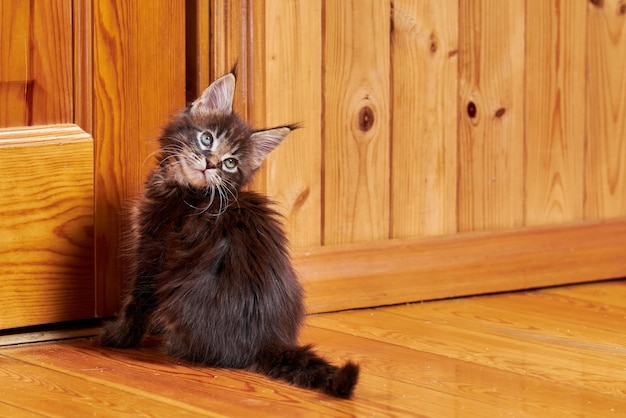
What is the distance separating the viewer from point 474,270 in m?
2.61

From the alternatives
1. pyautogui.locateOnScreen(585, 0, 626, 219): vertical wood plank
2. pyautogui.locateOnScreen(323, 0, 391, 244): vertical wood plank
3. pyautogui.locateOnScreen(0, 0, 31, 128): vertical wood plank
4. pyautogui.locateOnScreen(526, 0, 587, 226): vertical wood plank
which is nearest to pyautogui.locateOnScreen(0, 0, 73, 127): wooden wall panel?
pyautogui.locateOnScreen(0, 0, 31, 128): vertical wood plank

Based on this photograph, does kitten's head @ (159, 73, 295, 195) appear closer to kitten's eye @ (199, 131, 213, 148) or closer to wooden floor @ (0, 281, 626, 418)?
kitten's eye @ (199, 131, 213, 148)

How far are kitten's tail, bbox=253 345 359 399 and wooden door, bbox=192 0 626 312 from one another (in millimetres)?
524

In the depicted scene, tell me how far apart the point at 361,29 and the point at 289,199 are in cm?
43

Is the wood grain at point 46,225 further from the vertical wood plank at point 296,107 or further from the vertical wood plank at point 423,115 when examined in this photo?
the vertical wood plank at point 423,115

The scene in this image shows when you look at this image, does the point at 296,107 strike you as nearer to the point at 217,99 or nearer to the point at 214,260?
the point at 217,99

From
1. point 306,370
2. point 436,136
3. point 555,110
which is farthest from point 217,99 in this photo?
point 555,110

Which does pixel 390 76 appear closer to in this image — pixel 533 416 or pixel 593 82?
pixel 593 82

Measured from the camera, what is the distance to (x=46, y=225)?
82.6 inches

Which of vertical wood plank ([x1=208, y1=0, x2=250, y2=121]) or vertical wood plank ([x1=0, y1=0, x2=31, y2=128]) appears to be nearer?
vertical wood plank ([x1=0, y1=0, x2=31, y2=128])

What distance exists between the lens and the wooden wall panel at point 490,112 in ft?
8.48

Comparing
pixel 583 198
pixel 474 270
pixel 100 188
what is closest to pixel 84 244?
pixel 100 188

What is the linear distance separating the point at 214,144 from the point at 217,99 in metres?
0.11

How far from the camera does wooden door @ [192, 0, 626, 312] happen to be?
2357 millimetres
